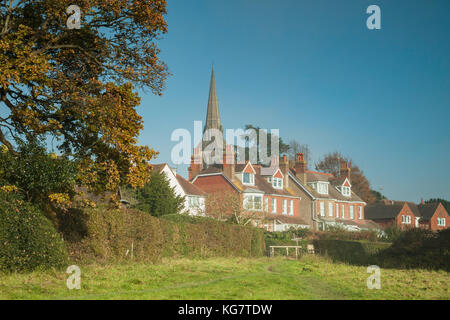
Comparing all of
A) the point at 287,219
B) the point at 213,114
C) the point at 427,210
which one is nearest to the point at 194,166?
the point at 287,219

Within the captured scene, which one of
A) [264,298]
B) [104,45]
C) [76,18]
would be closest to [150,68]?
[104,45]

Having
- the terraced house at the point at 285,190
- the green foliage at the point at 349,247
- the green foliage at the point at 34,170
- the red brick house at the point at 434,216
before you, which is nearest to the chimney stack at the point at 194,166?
the terraced house at the point at 285,190

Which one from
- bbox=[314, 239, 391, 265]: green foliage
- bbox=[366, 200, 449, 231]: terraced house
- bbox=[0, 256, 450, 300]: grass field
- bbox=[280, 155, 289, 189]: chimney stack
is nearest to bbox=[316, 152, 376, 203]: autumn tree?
bbox=[366, 200, 449, 231]: terraced house

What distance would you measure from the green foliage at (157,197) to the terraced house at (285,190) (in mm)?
10338

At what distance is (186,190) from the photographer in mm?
56438

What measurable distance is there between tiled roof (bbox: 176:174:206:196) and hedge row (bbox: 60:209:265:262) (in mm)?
22954

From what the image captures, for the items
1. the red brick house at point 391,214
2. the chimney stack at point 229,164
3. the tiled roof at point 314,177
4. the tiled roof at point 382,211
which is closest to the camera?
the chimney stack at point 229,164

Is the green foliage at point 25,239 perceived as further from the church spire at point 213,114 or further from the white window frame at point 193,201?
the church spire at point 213,114

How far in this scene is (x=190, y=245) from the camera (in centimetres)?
2892

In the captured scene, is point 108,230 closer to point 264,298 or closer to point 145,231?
point 145,231

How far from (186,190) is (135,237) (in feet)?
109

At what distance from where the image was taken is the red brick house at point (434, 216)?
91700 mm

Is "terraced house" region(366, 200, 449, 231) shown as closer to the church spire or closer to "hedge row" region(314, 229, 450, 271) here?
the church spire
